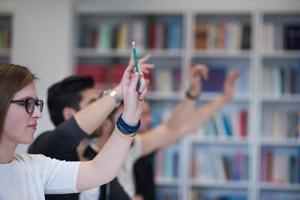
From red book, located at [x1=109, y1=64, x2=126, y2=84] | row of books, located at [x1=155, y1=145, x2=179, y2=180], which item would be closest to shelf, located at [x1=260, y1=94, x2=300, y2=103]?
row of books, located at [x1=155, y1=145, x2=179, y2=180]

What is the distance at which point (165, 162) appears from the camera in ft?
15.8

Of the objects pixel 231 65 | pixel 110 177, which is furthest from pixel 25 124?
pixel 231 65

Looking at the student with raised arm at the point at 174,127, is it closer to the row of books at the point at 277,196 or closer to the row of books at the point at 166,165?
the row of books at the point at 166,165

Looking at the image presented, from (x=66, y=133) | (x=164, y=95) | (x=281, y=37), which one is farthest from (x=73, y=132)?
(x=281, y=37)

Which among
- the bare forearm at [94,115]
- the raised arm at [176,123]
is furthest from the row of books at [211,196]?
the bare forearm at [94,115]

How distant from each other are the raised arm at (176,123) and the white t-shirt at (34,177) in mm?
1419

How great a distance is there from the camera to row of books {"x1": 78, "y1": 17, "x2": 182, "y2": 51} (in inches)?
191

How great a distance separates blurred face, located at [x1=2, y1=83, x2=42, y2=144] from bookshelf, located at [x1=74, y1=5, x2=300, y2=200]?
3.38 metres

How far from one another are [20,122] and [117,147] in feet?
0.97

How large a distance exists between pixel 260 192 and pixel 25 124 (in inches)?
151

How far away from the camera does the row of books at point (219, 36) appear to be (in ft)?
15.7

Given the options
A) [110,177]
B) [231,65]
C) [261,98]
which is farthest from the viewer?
[231,65]

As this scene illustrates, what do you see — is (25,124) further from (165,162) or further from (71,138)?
(165,162)

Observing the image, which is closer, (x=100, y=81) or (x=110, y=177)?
(x=110, y=177)
